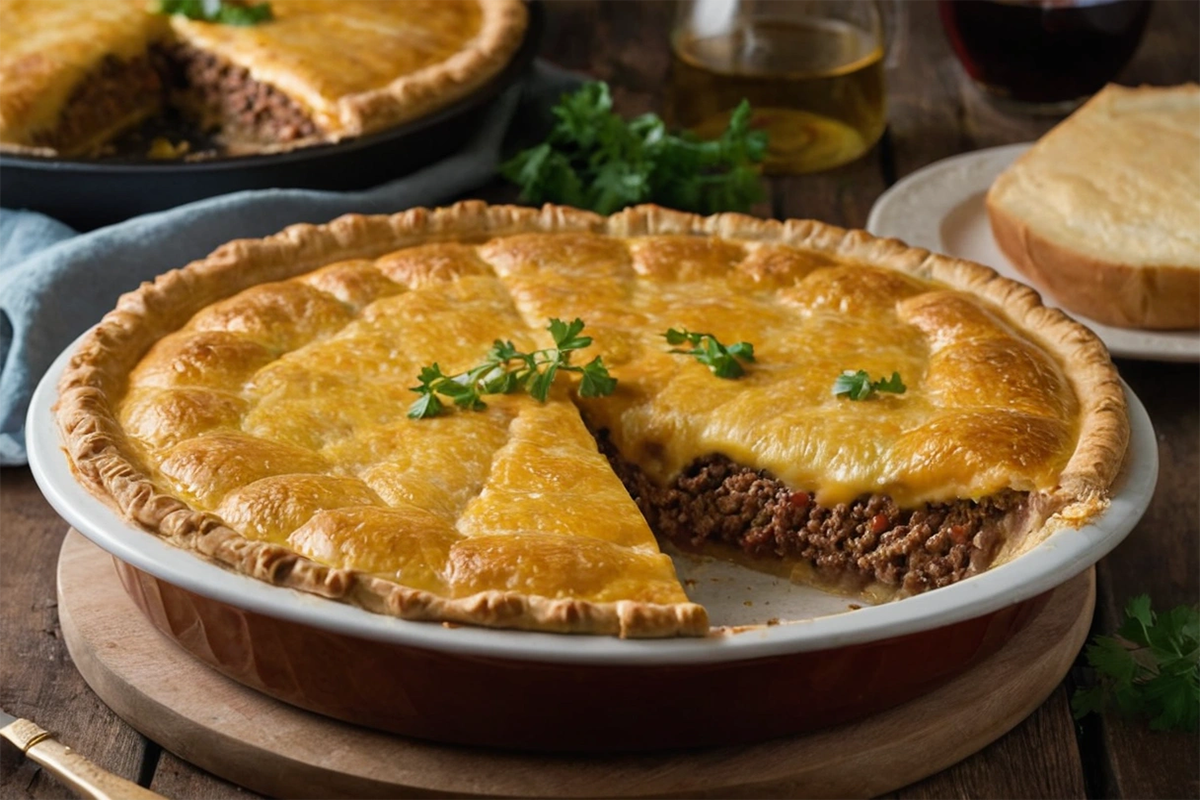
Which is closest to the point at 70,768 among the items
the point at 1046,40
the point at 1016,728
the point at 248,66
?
the point at 1016,728

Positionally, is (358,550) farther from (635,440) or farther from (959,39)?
(959,39)

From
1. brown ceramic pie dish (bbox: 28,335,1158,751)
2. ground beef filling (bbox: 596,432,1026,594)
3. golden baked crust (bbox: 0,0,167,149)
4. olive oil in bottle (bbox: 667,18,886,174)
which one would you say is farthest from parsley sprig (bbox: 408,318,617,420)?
golden baked crust (bbox: 0,0,167,149)

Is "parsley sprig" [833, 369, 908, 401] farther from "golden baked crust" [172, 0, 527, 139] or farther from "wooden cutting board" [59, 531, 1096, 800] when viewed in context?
"golden baked crust" [172, 0, 527, 139]

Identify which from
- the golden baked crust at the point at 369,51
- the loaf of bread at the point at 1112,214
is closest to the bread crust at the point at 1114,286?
the loaf of bread at the point at 1112,214

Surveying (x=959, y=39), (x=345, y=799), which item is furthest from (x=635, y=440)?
(x=959, y=39)

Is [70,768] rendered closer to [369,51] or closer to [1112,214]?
[1112,214]
